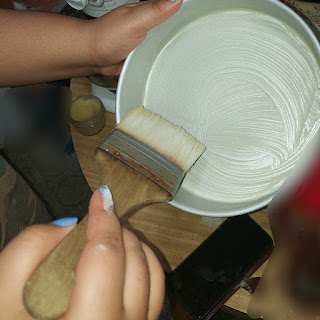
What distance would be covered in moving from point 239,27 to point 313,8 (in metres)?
0.41

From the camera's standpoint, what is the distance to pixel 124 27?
742 millimetres

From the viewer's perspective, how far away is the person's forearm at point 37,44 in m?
0.78

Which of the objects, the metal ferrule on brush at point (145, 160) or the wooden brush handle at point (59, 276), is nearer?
the wooden brush handle at point (59, 276)

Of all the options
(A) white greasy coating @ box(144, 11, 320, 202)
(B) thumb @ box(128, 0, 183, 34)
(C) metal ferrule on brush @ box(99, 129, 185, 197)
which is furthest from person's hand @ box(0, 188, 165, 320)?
(B) thumb @ box(128, 0, 183, 34)

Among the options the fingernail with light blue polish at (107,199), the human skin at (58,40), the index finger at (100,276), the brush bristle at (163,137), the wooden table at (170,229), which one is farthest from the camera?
the wooden table at (170,229)

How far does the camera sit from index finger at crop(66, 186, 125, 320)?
41cm

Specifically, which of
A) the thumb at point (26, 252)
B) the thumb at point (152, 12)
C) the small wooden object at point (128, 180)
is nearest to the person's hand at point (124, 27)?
the thumb at point (152, 12)

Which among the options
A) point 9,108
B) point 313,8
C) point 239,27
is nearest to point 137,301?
point 239,27

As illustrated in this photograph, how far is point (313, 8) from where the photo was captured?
0.99 metres

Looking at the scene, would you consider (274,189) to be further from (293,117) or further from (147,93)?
(147,93)

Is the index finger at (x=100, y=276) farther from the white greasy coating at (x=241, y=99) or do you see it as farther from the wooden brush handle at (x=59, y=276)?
the white greasy coating at (x=241, y=99)

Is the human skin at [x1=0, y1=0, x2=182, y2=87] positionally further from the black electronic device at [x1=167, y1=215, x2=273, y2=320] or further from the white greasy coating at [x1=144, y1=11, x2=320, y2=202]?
the black electronic device at [x1=167, y1=215, x2=273, y2=320]

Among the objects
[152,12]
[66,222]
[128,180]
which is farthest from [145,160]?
[152,12]

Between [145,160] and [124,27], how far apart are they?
0.31 metres
